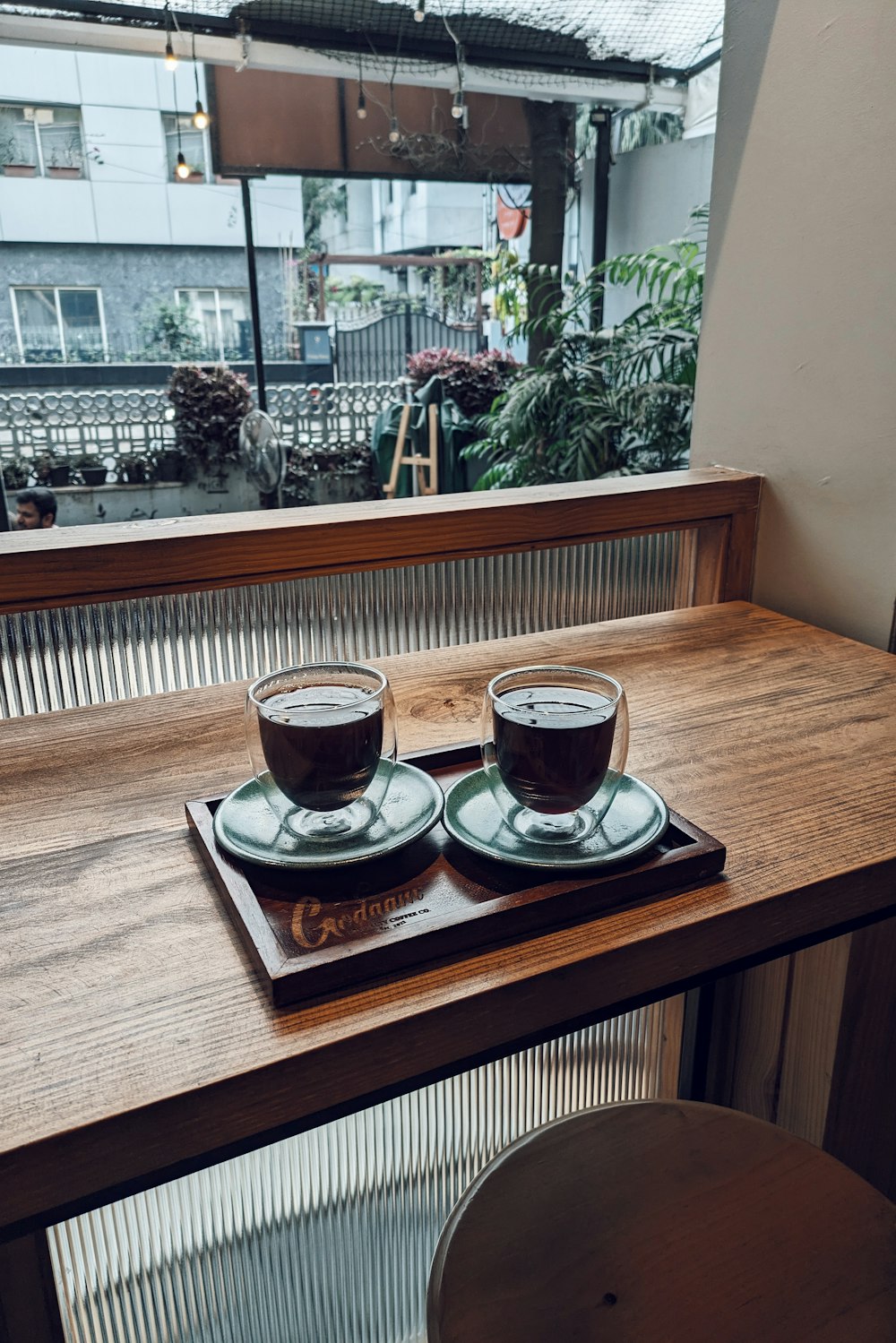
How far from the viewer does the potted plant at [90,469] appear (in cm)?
623

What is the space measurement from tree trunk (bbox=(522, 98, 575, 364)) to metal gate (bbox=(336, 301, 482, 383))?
2276mm

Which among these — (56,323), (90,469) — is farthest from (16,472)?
(56,323)

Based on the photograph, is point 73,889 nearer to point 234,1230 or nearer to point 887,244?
point 234,1230

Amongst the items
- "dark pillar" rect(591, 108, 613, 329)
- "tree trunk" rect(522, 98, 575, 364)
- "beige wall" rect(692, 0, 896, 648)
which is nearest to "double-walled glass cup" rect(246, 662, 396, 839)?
"beige wall" rect(692, 0, 896, 648)

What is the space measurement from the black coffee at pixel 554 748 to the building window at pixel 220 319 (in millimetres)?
7068

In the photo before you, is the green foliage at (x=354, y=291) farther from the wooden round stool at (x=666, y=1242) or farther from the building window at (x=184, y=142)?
the wooden round stool at (x=666, y=1242)

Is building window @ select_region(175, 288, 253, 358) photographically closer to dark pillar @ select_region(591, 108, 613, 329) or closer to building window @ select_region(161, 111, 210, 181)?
building window @ select_region(161, 111, 210, 181)

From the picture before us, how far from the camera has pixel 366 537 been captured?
Answer: 1331 millimetres

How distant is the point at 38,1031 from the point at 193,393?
6.03m

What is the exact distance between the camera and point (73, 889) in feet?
2.60

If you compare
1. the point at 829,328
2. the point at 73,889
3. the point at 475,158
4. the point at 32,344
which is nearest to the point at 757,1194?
the point at 73,889

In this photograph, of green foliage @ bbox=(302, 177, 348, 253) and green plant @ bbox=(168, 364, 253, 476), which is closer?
green plant @ bbox=(168, 364, 253, 476)

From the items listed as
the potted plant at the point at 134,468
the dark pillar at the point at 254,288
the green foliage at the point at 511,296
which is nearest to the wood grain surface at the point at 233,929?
the green foliage at the point at 511,296

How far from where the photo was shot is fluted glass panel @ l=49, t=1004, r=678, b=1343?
1.00m
